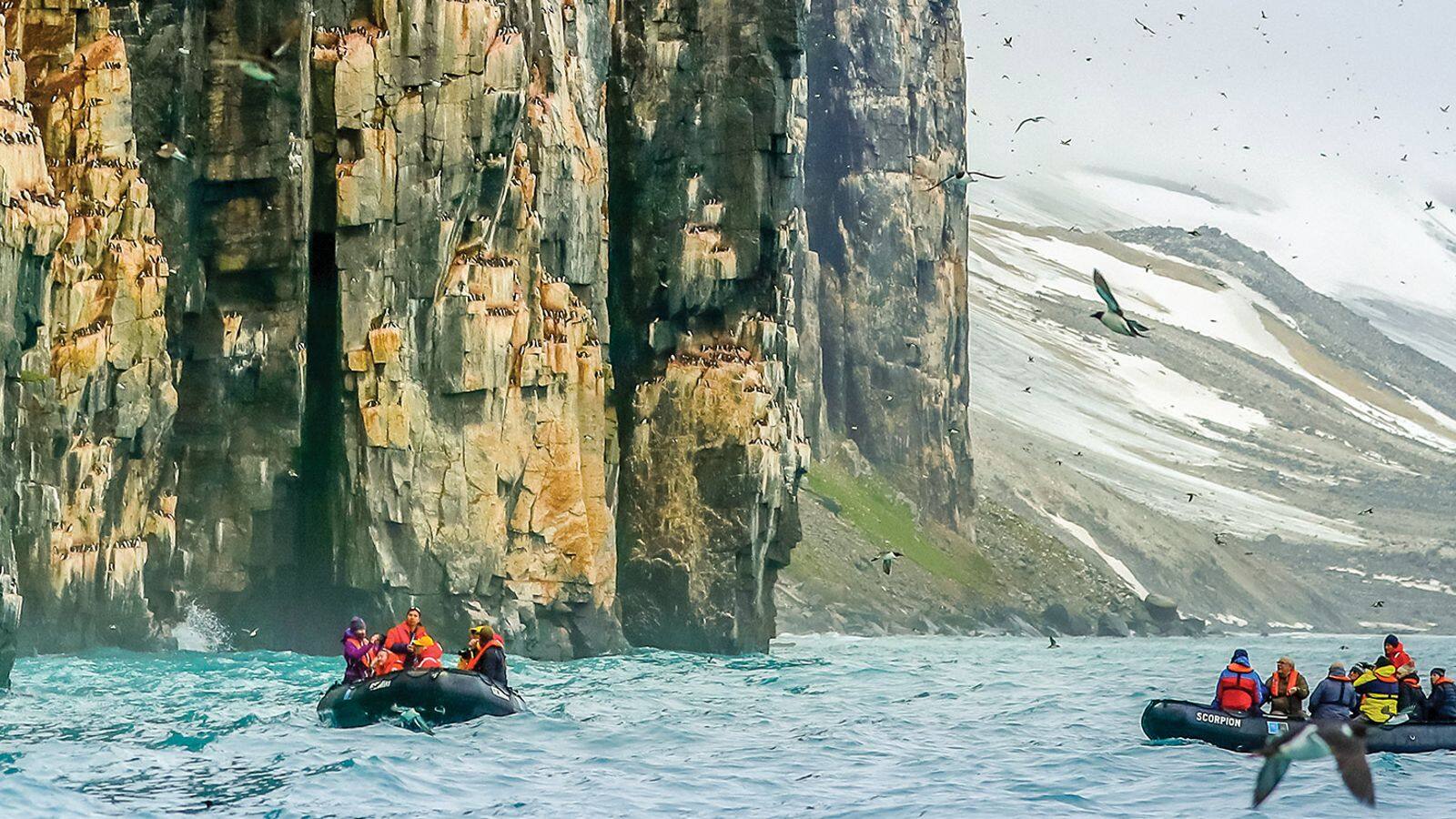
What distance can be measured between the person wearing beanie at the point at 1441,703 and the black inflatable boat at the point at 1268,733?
297 millimetres

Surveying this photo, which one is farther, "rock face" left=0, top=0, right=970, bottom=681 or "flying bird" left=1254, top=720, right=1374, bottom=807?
"rock face" left=0, top=0, right=970, bottom=681

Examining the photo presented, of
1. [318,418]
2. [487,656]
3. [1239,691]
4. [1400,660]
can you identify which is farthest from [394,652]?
[318,418]

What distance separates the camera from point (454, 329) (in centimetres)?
6919

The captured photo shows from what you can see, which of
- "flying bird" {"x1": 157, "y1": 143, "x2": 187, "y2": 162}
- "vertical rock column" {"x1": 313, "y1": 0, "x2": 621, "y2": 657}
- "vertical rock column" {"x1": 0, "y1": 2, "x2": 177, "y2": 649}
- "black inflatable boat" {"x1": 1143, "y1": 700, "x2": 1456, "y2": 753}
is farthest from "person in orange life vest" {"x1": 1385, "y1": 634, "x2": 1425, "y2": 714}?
"flying bird" {"x1": 157, "y1": 143, "x2": 187, "y2": 162}

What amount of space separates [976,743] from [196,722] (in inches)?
665

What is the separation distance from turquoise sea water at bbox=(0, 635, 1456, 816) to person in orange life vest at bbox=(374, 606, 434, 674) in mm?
2000

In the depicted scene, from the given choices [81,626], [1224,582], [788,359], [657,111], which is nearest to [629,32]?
[657,111]

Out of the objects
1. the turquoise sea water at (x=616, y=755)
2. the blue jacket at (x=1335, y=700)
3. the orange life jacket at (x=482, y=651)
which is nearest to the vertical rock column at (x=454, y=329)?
the turquoise sea water at (x=616, y=755)

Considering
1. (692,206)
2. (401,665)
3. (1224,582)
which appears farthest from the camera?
(1224,582)

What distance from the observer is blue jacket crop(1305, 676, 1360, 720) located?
44.1m

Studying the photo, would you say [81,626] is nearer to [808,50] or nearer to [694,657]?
[694,657]

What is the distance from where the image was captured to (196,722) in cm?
4506

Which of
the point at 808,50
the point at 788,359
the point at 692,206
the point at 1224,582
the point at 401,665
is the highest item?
the point at 808,50

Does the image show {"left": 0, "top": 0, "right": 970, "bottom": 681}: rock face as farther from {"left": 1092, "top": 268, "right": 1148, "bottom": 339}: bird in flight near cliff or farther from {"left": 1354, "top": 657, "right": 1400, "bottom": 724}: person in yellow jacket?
{"left": 1354, "top": 657, "right": 1400, "bottom": 724}: person in yellow jacket
